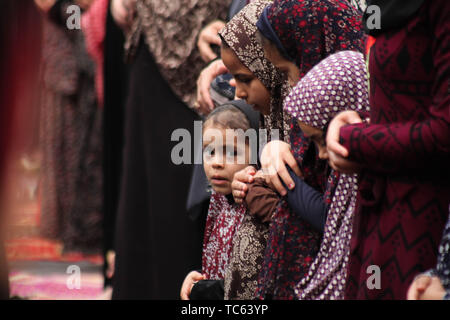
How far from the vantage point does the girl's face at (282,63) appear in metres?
2.41

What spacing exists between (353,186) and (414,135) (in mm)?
374

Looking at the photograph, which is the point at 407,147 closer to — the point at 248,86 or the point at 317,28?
the point at 317,28

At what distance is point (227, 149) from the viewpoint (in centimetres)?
276

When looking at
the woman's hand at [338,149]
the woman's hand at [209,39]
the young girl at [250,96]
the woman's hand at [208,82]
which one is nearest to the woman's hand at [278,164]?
the young girl at [250,96]

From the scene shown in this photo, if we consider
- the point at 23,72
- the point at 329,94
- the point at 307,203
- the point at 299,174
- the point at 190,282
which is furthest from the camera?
the point at 23,72

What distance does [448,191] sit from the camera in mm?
1761

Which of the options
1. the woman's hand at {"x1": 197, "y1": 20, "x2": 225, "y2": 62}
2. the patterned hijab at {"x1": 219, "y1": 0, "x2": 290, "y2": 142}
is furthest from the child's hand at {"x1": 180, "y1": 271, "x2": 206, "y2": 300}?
the woman's hand at {"x1": 197, "y1": 20, "x2": 225, "y2": 62}

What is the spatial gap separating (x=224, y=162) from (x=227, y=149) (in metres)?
0.05

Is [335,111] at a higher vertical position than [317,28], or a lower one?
lower

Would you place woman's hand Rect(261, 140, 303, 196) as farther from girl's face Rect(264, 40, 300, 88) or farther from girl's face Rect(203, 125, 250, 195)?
girl's face Rect(203, 125, 250, 195)

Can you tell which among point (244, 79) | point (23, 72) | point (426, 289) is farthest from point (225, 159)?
point (23, 72)

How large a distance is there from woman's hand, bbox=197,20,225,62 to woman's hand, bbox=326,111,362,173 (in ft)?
5.25

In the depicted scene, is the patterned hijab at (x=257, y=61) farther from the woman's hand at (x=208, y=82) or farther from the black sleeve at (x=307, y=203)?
the woman's hand at (x=208, y=82)

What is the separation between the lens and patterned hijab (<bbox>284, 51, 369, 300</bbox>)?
6.78 feet
